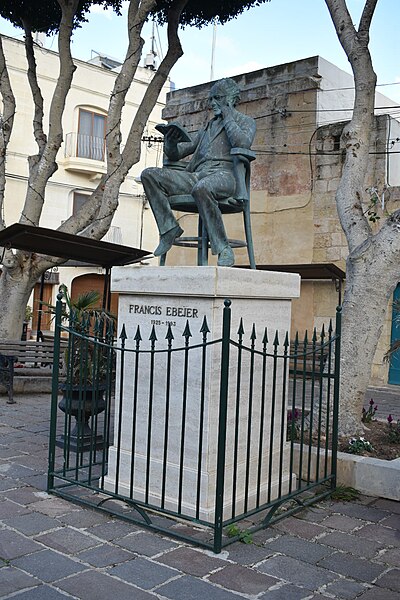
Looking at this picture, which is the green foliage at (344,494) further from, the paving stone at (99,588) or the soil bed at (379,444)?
the paving stone at (99,588)

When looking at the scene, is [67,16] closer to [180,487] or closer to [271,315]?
[271,315]

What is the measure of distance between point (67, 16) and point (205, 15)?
9.84 ft

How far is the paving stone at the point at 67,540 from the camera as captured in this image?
3.69 m

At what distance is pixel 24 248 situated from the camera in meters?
9.66

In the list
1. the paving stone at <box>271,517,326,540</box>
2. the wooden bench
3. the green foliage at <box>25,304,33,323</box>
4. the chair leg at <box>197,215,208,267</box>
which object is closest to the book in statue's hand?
the chair leg at <box>197,215,208,267</box>

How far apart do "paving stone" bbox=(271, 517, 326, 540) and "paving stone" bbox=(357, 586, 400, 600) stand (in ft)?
2.49

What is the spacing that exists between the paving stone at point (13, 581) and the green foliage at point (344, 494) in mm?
2536

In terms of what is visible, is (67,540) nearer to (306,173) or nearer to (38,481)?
(38,481)

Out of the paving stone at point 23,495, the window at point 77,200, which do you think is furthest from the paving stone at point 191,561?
the window at point 77,200

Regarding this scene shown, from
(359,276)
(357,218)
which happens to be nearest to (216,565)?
(359,276)

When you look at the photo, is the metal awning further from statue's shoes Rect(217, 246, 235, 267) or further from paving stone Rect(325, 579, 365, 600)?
paving stone Rect(325, 579, 365, 600)

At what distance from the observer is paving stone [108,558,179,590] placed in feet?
10.8

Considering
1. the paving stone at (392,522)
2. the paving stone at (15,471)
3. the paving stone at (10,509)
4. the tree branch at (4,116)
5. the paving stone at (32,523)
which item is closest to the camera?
the paving stone at (32,523)

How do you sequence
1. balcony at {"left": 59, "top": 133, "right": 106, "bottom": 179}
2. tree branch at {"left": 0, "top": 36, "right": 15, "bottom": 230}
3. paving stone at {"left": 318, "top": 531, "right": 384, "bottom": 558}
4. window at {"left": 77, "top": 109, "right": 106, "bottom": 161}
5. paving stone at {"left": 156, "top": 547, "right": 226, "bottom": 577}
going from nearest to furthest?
paving stone at {"left": 156, "top": 547, "right": 226, "bottom": 577} < paving stone at {"left": 318, "top": 531, "right": 384, "bottom": 558} < tree branch at {"left": 0, "top": 36, "right": 15, "bottom": 230} < balcony at {"left": 59, "top": 133, "right": 106, "bottom": 179} < window at {"left": 77, "top": 109, "right": 106, "bottom": 161}
